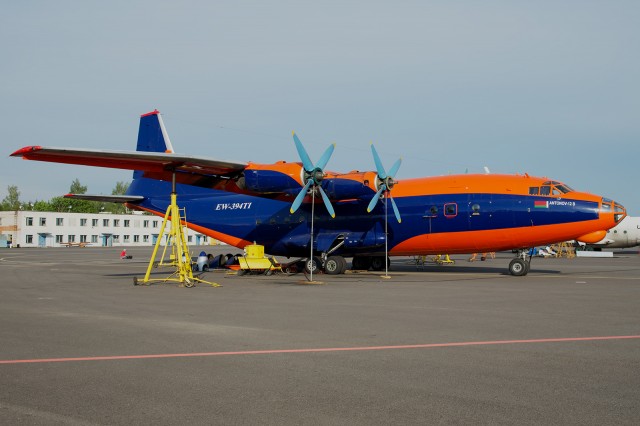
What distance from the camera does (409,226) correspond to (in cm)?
2683

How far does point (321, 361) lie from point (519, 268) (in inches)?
743

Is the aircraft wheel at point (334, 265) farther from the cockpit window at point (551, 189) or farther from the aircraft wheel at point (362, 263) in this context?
the cockpit window at point (551, 189)

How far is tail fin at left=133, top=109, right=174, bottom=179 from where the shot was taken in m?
33.1

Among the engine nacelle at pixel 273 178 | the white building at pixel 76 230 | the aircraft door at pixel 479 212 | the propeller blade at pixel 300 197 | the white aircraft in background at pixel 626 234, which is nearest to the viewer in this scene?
the aircraft door at pixel 479 212

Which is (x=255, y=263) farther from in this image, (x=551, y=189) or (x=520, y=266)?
(x=551, y=189)

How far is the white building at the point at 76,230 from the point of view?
103938 millimetres

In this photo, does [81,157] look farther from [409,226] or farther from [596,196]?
[596,196]


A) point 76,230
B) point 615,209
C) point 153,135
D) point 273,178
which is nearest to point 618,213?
point 615,209

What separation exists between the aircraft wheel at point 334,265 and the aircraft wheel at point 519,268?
296 inches

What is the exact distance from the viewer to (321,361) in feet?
27.0

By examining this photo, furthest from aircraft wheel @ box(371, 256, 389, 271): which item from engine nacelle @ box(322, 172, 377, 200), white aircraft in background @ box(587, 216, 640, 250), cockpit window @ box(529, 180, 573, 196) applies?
white aircraft in background @ box(587, 216, 640, 250)

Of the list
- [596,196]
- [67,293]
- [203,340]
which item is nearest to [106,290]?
[67,293]

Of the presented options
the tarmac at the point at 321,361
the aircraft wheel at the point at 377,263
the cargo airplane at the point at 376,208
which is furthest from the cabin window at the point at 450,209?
the tarmac at the point at 321,361

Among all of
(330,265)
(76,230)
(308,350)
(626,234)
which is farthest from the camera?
(76,230)
